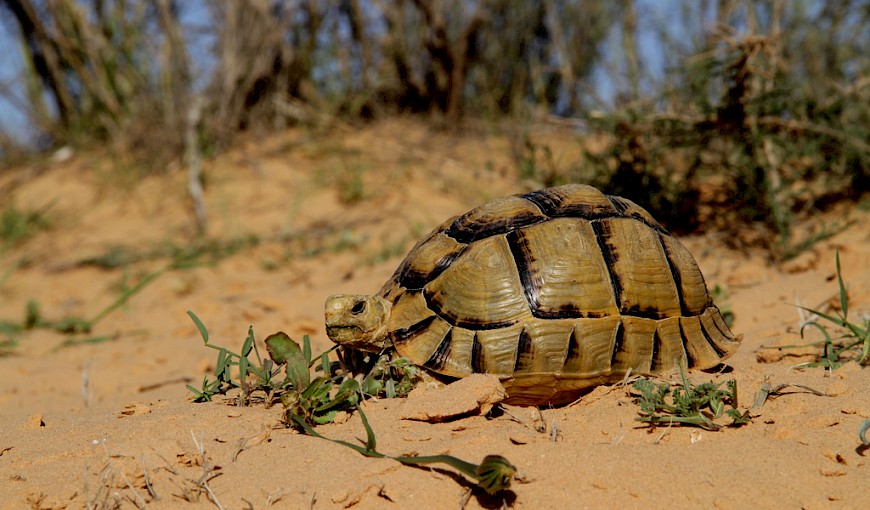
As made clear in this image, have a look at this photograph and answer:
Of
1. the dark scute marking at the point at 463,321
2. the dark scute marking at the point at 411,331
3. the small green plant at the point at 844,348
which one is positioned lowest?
the small green plant at the point at 844,348

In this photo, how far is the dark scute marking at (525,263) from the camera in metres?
2.34

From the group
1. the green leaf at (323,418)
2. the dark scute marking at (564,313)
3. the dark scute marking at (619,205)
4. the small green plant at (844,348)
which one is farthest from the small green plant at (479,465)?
the small green plant at (844,348)

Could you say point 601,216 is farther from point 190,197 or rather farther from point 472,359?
point 190,197

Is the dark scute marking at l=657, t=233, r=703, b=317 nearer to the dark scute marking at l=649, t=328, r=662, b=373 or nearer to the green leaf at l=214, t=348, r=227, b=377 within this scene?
the dark scute marking at l=649, t=328, r=662, b=373

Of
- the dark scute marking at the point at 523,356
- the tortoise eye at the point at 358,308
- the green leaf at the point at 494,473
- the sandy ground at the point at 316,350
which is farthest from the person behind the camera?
the tortoise eye at the point at 358,308

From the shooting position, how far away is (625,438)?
210cm

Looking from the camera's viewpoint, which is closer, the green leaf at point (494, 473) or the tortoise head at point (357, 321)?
the green leaf at point (494, 473)

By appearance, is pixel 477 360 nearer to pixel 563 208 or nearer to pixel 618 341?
pixel 618 341

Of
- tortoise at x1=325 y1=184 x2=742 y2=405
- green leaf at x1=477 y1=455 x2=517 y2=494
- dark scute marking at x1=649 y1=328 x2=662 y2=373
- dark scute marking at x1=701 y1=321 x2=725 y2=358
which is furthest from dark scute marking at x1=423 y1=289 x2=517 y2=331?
dark scute marking at x1=701 y1=321 x2=725 y2=358

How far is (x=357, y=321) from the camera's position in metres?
2.36

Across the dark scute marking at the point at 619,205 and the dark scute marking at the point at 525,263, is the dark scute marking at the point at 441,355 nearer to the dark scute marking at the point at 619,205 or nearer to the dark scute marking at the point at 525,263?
the dark scute marking at the point at 525,263

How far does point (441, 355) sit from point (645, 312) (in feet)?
2.37

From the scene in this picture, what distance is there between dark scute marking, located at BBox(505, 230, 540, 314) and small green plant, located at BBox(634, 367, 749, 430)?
43cm

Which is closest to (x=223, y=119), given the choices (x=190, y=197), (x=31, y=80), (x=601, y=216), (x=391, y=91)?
(x=190, y=197)
